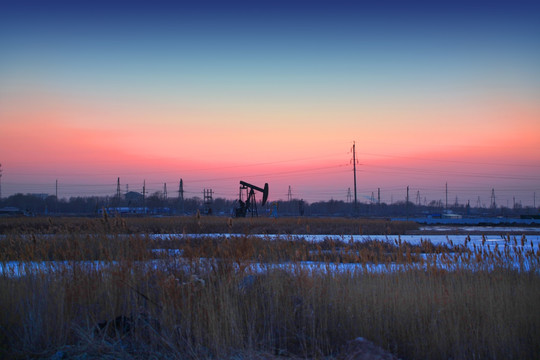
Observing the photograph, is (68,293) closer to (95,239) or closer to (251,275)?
(251,275)

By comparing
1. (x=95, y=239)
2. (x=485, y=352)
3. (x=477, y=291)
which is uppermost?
(x=95, y=239)

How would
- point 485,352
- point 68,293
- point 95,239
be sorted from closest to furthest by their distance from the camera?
point 485,352, point 68,293, point 95,239

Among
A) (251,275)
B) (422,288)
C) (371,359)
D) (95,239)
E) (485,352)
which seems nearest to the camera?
(371,359)

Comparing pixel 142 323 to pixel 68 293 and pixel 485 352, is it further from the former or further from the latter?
pixel 485 352

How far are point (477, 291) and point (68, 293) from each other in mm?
6449

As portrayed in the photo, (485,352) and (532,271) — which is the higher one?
(532,271)

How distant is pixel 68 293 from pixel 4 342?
1037mm

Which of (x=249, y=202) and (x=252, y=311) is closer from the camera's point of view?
(x=252, y=311)

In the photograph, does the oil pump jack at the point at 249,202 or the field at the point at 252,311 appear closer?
the field at the point at 252,311

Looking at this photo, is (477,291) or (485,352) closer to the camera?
(485,352)

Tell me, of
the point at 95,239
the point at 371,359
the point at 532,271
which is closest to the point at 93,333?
the point at 371,359

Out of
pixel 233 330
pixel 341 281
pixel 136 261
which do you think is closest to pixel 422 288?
pixel 341 281

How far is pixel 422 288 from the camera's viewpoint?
654cm

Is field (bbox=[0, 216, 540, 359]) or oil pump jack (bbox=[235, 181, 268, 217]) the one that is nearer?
field (bbox=[0, 216, 540, 359])
